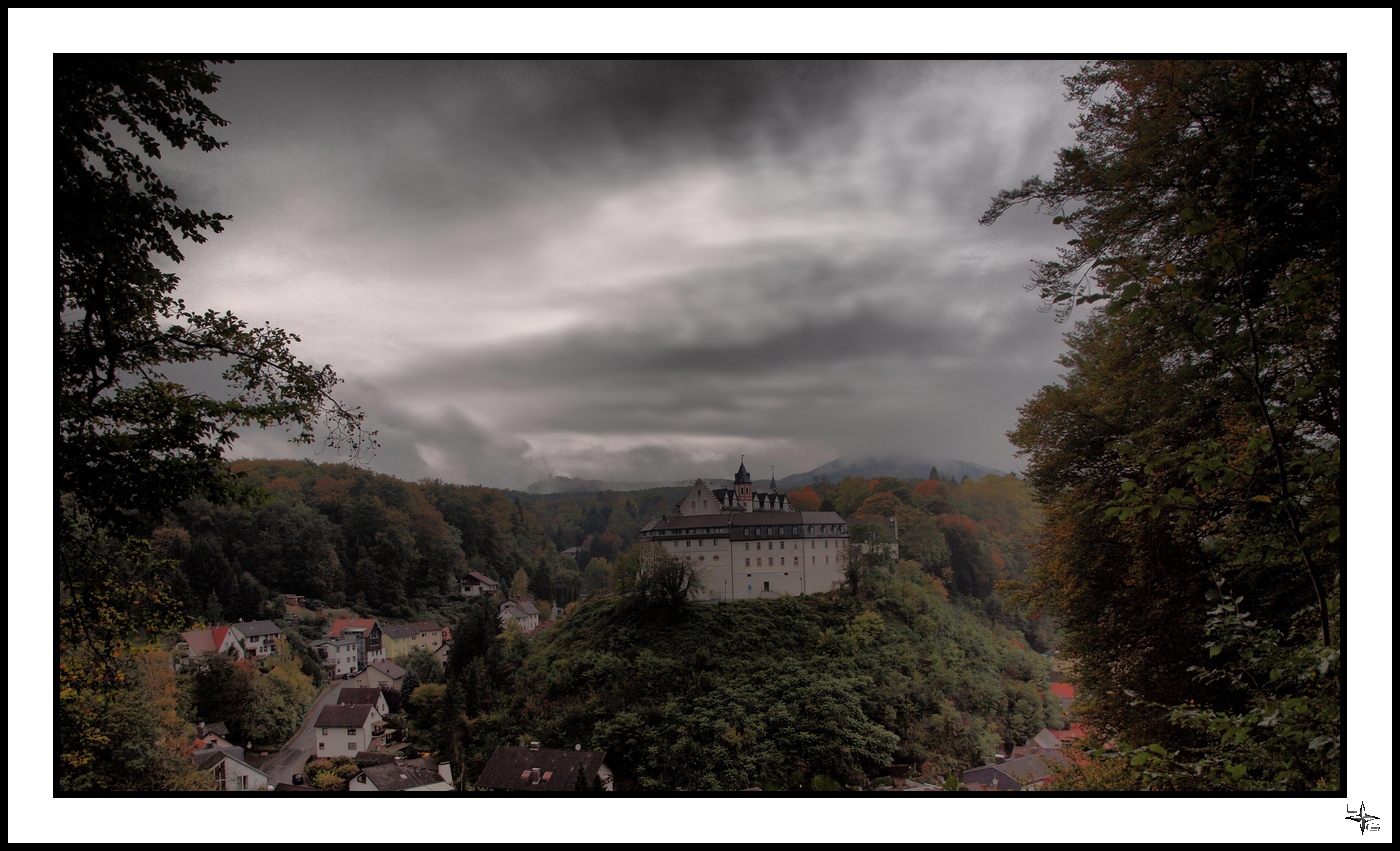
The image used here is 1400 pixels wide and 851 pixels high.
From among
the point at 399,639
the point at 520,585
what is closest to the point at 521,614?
the point at 520,585

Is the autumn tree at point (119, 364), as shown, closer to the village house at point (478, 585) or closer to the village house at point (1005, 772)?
the village house at point (478, 585)

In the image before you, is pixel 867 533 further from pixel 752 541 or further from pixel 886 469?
pixel 886 469

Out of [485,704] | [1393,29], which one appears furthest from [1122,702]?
[485,704]

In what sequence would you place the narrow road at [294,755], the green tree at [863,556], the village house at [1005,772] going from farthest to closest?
the green tree at [863,556] → the village house at [1005,772] → the narrow road at [294,755]

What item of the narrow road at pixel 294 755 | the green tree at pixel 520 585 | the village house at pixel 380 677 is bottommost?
the narrow road at pixel 294 755

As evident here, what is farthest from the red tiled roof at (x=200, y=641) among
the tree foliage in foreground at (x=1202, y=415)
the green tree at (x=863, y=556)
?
the green tree at (x=863, y=556)

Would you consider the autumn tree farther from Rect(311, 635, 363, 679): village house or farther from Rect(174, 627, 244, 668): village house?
A: Rect(311, 635, 363, 679): village house

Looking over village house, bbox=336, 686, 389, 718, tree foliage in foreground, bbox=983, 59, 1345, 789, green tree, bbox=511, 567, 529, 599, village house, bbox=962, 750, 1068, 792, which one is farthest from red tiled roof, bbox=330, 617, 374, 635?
village house, bbox=962, 750, 1068, 792
